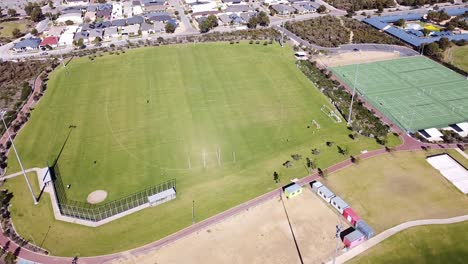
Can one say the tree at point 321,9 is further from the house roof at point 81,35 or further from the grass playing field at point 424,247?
the grass playing field at point 424,247

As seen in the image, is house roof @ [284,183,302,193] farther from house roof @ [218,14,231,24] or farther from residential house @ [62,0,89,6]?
residential house @ [62,0,89,6]

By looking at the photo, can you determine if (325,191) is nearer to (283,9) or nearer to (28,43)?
(283,9)

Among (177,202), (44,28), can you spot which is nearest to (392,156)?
(177,202)

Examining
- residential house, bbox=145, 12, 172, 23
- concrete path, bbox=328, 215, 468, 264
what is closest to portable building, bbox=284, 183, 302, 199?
concrete path, bbox=328, 215, 468, 264

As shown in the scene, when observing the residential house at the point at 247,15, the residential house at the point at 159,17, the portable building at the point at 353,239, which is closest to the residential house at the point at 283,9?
the residential house at the point at 247,15

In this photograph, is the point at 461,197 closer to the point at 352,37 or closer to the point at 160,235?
the point at 160,235

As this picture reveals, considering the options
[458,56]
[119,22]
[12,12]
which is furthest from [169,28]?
[458,56]

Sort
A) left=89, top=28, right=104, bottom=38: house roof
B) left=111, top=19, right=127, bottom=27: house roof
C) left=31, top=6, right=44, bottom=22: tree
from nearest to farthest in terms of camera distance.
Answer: left=89, top=28, right=104, bottom=38: house roof → left=111, top=19, right=127, bottom=27: house roof → left=31, top=6, right=44, bottom=22: tree
